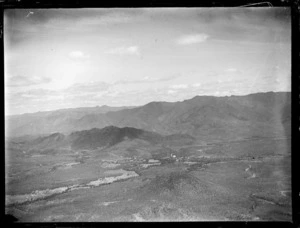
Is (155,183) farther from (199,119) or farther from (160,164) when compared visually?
(199,119)

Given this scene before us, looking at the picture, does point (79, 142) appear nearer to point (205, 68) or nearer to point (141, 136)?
point (141, 136)

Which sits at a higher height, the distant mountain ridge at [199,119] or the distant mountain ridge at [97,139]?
the distant mountain ridge at [199,119]

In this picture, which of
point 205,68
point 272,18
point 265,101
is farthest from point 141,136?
point 272,18

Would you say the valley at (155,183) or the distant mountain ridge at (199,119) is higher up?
the distant mountain ridge at (199,119)

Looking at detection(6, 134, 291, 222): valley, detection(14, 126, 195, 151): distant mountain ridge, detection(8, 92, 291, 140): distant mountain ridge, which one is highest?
detection(8, 92, 291, 140): distant mountain ridge

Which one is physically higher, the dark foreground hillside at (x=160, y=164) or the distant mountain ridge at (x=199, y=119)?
the distant mountain ridge at (x=199, y=119)

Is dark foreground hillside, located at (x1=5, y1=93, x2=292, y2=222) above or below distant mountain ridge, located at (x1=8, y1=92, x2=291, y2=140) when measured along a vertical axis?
below

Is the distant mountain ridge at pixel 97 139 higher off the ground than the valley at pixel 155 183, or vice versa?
the distant mountain ridge at pixel 97 139

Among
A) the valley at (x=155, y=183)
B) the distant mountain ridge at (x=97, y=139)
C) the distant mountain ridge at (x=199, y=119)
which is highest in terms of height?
the distant mountain ridge at (x=199, y=119)

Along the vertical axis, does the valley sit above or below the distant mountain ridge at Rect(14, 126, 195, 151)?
below
